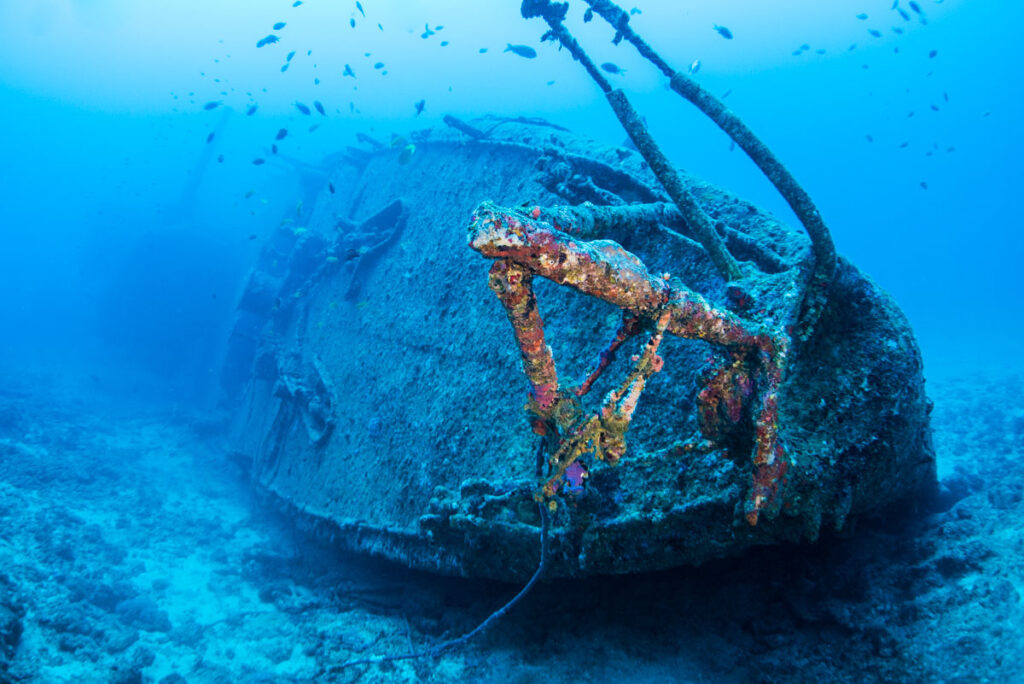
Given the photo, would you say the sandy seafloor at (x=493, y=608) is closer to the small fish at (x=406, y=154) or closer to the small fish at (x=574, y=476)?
the small fish at (x=574, y=476)

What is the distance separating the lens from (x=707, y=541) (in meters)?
2.23

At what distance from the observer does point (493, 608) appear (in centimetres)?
348

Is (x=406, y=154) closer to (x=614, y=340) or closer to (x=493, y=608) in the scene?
(x=493, y=608)

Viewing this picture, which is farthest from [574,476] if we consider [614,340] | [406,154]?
[406,154]

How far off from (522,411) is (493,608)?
5.01ft

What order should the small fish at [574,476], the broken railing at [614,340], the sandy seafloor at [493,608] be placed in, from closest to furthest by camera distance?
the broken railing at [614,340]
the small fish at [574,476]
the sandy seafloor at [493,608]

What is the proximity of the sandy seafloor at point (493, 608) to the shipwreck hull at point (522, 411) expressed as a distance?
57 centimetres

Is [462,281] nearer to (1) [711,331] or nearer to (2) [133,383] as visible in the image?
(1) [711,331]

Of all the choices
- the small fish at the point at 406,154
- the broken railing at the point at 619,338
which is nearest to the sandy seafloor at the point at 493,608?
the broken railing at the point at 619,338

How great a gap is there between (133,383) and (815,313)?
72.6 feet

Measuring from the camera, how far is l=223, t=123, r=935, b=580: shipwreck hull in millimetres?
2285

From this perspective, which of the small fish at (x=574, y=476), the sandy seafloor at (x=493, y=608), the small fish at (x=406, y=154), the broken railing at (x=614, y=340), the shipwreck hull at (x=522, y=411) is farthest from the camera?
the small fish at (x=406, y=154)

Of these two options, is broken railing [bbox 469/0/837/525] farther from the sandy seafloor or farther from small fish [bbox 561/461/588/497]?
the sandy seafloor

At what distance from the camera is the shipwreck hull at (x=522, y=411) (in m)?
2.29
